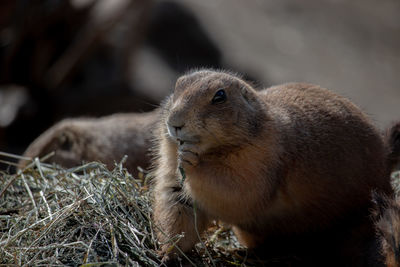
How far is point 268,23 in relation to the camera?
1753 centimetres

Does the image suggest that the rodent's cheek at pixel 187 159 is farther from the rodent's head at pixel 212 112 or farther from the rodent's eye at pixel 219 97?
the rodent's eye at pixel 219 97

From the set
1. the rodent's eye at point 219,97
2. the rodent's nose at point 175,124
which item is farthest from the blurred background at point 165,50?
the rodent's nose at point 175,124

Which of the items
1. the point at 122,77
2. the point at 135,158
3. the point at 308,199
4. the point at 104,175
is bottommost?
the point at 122,77

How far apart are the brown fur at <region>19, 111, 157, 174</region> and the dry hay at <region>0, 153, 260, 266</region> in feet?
5.91

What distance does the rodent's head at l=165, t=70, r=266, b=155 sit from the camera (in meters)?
4.40

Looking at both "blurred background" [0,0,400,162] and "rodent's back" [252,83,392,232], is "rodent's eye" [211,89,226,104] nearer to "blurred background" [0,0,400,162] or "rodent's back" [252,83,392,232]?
"rodent's back" [252,83,392,232]

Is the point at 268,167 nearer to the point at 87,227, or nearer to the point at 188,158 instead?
the point at 188,158

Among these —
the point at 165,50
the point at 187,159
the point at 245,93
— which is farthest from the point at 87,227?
the point at 165,50

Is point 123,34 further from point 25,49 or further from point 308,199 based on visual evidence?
point 308,199

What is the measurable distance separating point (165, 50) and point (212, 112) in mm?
11158

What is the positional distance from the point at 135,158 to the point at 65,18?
5957mm

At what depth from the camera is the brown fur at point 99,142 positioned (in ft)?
24.8

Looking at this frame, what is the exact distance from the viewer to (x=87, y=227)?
15.4ft

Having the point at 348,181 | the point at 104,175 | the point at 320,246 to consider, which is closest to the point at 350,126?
the point at 348,181
